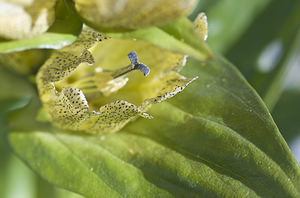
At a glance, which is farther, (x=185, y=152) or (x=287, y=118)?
(x=287, y=118)

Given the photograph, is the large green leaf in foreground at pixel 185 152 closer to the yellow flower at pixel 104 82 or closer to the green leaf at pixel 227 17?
the yellow flower at pixel 104 82

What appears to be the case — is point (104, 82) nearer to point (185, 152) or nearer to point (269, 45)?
point (185, 152)

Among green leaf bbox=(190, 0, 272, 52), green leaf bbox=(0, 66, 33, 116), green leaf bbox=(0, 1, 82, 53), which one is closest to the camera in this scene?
green leaf bbox=(0, 1, 82, 53)

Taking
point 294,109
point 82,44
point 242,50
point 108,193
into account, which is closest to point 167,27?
point 82,44

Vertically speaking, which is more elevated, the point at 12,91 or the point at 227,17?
the point at 227,17

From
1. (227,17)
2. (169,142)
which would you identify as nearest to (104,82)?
(169,142)

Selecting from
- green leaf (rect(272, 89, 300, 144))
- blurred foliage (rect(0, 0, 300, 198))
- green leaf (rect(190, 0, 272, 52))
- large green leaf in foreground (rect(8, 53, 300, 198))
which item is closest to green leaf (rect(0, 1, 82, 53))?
blurred foliage (rect(0, 0, 300, 198))

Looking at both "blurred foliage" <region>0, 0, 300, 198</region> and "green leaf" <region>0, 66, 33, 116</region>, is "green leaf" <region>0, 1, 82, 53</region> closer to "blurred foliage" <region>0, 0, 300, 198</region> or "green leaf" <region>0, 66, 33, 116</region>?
"blurred foliage" <region>0, 0, 300, 198</region>
